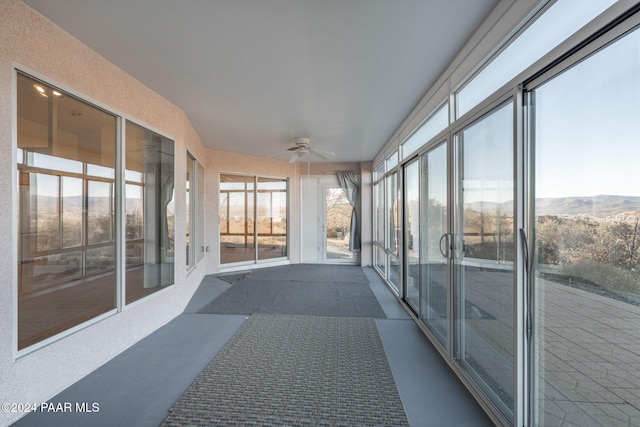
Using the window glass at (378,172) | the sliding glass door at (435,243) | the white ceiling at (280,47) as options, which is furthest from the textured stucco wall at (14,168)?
the window glass at (378,172)

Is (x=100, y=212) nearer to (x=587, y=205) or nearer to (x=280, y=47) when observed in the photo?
(x=280, y=47)

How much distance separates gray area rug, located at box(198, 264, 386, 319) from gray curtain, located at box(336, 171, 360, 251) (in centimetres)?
89

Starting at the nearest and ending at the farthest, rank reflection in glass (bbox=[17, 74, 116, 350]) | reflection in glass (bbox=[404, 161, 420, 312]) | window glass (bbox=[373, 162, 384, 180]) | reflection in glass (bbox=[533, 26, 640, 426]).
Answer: reflection in glass (bbox=[533, 26, 640, 426]), reflection in glass (bbox=[17, 74, 116, 350]), reflection in glass (bbox=[404, 161, 420, 312]), window glass (bbox=[373, 162, 384, 180])

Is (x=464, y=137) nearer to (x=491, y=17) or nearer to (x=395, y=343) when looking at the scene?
(x=491, y=17)

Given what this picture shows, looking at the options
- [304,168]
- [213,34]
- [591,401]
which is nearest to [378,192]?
[304,168]

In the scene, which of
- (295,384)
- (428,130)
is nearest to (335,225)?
(428,130)

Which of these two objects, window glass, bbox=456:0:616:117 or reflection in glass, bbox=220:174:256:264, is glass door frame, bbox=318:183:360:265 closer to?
reflection in glass, bbox=220:174:256:264

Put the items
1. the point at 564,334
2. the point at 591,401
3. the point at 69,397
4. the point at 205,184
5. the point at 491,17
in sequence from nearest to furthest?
the point at 591,401, the point at 564,334, the point at 491,17, the point at 69,397, the point at 205,184

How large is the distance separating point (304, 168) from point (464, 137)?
16.1 feet

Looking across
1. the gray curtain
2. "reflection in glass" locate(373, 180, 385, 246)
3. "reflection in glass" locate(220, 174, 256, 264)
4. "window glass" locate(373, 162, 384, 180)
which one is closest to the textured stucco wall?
"reflection in glass" locate(220, 174, 256, 264)

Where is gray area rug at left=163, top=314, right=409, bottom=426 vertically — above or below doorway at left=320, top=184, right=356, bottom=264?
below

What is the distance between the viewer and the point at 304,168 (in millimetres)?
6695

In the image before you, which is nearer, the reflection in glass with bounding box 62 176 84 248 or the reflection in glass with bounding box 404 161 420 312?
the reflection in glass with bounding box 62 176 84 248

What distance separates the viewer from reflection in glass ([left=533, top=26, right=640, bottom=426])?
94 centimetres
